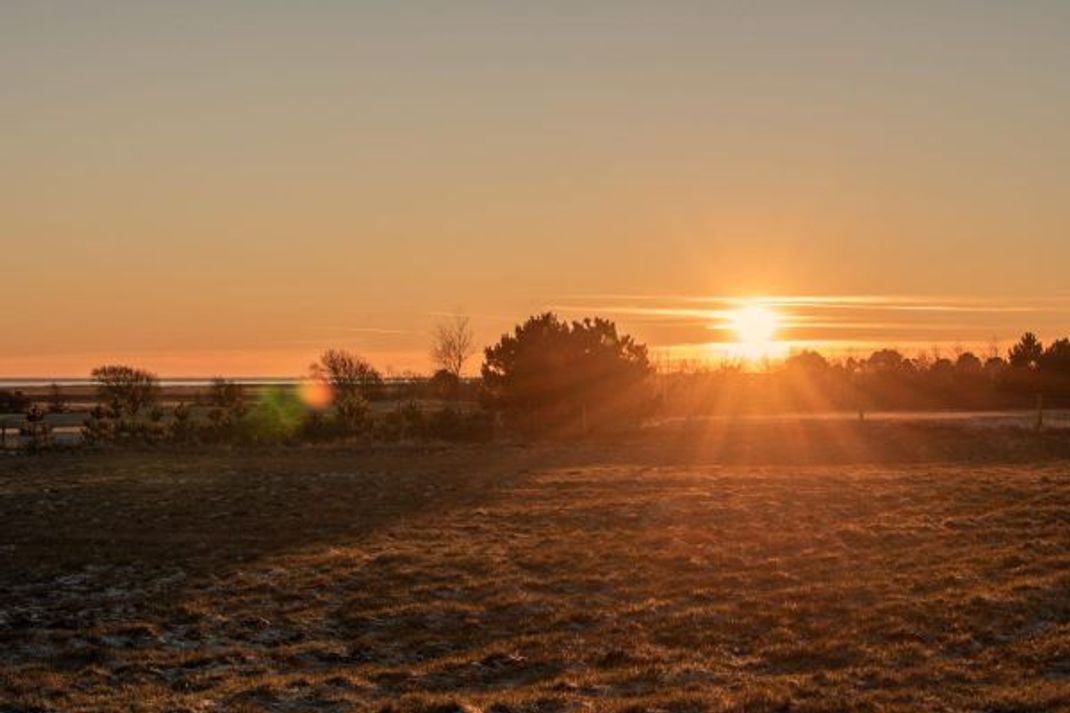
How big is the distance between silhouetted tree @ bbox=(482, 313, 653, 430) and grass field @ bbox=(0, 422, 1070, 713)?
19113 millimetres

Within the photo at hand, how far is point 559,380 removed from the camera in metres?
51.1

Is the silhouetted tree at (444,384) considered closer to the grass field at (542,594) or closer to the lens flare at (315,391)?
the lens flare at (315,391)

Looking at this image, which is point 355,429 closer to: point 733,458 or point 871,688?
point 733,458

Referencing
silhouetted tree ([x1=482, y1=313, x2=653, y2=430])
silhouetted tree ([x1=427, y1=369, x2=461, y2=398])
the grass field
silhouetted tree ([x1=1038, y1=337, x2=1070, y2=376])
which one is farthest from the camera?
silhouetted tree ([x1=427, y1=369, x2=461, y2=398])

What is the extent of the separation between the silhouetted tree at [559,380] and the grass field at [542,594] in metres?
19.1

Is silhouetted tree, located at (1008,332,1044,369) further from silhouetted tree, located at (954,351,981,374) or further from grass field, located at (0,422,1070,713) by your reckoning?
grass field, located at (0,422,1070,713)

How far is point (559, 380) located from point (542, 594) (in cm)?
3419

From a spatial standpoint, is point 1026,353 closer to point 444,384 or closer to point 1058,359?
point 1058,359

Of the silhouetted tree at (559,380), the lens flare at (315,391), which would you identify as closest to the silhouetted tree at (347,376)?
the lens flare at (315,391)

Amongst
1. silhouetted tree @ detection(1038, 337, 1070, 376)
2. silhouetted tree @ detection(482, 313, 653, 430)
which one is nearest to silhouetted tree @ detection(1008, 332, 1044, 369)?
silhouetted tree @ detection(1038, 337, 1070, 376)

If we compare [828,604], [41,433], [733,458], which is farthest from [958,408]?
[828,604]

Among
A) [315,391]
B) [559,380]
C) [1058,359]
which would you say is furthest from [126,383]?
[1058,359]

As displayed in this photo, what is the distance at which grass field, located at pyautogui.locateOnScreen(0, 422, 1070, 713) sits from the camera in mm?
12359

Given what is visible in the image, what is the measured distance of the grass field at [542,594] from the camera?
1236 centimetres
